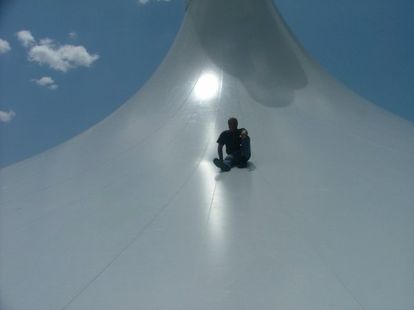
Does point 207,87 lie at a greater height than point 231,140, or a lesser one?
greater

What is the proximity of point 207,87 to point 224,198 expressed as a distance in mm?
1928

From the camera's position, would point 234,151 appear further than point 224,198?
Yes

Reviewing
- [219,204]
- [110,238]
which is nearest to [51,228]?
[110,238]

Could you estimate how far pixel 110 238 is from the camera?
2.26 m

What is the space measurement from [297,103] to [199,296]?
9.13 ft

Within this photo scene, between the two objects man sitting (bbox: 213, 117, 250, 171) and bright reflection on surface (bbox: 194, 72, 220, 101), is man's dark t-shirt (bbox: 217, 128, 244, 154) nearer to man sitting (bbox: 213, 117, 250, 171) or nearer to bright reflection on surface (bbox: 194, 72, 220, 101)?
man sitting (bbox: 213, 117, 250, 171)

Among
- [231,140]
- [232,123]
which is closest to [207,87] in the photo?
[232,123]

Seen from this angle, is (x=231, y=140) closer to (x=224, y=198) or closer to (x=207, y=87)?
(x=224, y=198)

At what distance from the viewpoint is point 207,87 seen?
4172 mm

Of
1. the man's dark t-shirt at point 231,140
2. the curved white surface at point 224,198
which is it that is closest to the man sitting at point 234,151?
the man's dark t-shirt at point 231,140

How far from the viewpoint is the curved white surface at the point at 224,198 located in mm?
1796

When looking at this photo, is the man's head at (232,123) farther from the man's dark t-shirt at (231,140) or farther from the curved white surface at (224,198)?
the curved white surface at (224,198)

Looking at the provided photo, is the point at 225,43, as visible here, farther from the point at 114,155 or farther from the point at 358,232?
the point at 358,232

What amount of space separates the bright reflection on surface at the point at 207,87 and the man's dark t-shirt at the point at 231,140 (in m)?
0.99
